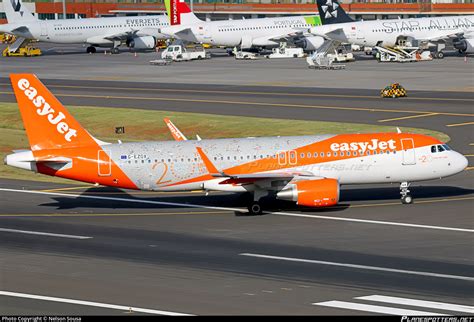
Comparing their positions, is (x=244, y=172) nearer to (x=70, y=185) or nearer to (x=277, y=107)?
(x=70, y=185)

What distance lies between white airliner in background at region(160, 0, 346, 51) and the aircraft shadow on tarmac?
12323 cm

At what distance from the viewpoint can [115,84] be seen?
143125 mm

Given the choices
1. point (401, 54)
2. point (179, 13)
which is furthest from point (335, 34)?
point (179, 13)

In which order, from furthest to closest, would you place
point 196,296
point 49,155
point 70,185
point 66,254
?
point 70,185
point 49,155
point 66,254
point 196,296

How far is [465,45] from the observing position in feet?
568

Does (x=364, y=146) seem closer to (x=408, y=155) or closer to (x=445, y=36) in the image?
(x=408, y=155)

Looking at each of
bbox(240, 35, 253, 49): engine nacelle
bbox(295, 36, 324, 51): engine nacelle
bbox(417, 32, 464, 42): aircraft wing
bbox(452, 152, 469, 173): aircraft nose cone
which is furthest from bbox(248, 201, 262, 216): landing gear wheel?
bbox(240, 35, 253, 49): engine nacelle

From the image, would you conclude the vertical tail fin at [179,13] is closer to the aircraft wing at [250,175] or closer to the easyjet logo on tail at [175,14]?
the easyjet logo on tail at [175,14]

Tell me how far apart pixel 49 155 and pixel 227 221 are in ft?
36.3

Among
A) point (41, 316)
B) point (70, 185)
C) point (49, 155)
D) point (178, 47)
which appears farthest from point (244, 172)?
point (178, 47)

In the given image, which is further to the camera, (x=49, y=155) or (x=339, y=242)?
(x=49, y=155)

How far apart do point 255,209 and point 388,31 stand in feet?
390

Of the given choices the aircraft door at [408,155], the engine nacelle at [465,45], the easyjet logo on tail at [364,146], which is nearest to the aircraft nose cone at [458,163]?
the aircraft door at [408,155]

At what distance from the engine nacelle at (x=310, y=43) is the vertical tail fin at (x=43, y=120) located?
427 feet
